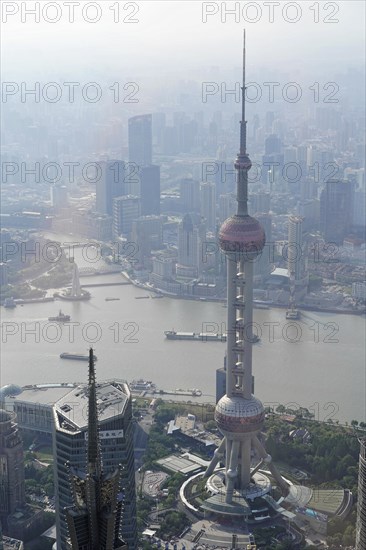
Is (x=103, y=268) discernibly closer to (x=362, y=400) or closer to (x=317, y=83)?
(x=362, y=400)

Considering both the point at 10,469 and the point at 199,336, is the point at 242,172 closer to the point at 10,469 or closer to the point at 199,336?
the point at 10,469

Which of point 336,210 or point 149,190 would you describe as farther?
point 149,190

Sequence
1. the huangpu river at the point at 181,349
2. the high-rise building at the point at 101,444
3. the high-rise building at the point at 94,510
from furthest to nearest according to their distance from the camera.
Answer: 1. the huangpu river at the point at 181,349
2. the high-rise building at the point at 101,444
3. the high-rise building at the point at 94,510

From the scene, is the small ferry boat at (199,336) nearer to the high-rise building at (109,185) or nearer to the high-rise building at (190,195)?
the high-rise building at (109,185)

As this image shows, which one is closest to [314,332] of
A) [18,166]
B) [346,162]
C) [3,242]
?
[3,242]

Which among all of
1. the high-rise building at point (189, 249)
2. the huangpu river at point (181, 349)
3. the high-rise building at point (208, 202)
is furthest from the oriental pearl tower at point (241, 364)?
the high-rise building at point (208, 202)

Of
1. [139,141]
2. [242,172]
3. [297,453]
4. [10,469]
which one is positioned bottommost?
[297,453]

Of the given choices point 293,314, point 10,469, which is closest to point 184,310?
point 293,314
